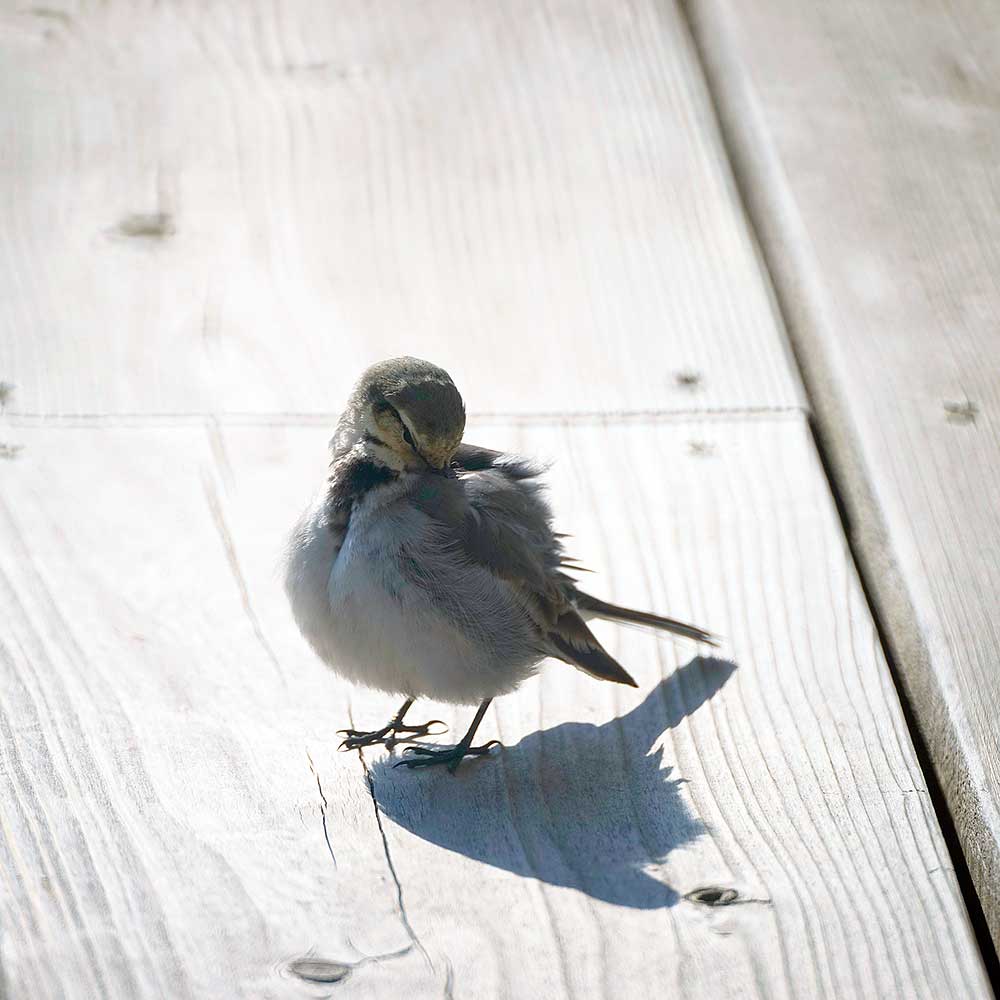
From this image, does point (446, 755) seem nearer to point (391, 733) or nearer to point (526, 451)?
point (391, 733)

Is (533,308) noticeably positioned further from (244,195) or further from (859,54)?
(859,54)

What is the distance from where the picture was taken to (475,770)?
2621 mm

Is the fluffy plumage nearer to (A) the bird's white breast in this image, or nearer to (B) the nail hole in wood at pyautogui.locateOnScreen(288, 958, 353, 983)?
(A) the bird's white breast

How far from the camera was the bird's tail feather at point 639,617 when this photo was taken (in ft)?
9.61

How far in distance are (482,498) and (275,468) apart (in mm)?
592

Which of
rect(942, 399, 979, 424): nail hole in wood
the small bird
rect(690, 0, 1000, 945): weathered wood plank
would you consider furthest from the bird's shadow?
rect(942, 399, 979, 424): nail hole in wood

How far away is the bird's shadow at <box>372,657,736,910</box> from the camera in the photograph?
7.60 feet

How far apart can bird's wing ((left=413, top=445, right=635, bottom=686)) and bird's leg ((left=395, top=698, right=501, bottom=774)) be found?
0.92 ft

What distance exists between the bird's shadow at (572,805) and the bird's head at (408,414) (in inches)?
26.6

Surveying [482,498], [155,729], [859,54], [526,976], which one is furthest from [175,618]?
[859,54]

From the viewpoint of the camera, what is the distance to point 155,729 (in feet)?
8.55

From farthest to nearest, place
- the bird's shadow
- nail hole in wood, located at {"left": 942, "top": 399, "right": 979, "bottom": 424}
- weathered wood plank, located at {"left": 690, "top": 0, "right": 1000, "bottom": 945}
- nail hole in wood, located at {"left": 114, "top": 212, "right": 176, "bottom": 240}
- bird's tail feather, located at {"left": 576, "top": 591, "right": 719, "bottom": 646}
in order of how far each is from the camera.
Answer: nail hole in wood, located at {"left": 114, "top": 212, "right": 176, "bottom": 240} → nail hole in wood, located at {"left": 942, "top": 399, "right": 979, "bottom": 424} → bird's tail feather, located at {"left": 576, "top": 591, "right": 719, "bottom": 646} → weathered wood plank, located at {"left": 690, "top": 0, "right": 1000, "bottom": 945} → the bird's shadow

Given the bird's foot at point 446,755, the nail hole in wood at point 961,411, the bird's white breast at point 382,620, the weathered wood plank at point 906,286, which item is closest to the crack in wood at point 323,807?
the bird's foot at point 446,755

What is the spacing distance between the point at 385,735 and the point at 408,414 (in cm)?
69
